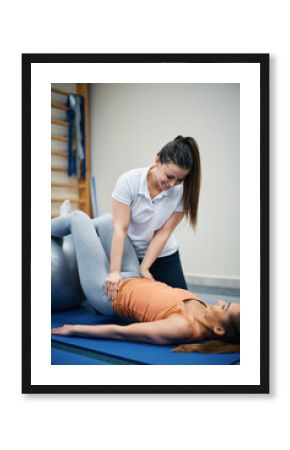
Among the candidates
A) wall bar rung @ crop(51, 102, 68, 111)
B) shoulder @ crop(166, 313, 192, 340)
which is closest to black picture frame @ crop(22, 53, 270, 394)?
wall bar rung @ crop(51, 102, 68, 111)

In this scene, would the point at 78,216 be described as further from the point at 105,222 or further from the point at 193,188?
the point at 193,188

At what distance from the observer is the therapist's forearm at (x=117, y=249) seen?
1705 mm

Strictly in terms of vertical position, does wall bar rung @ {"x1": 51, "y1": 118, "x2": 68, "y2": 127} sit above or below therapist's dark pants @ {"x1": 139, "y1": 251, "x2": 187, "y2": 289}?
above

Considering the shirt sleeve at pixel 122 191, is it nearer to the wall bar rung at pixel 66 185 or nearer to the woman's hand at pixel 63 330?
the wall bar rung at pixel 66 185

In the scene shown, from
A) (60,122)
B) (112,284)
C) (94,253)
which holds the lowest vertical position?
(112,284)

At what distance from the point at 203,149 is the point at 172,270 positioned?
429mm

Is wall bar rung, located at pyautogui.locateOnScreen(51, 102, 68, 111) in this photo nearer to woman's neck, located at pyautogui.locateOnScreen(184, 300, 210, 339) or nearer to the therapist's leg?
the therapist's leg

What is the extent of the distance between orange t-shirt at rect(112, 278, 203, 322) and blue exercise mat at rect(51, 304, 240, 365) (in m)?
0.05

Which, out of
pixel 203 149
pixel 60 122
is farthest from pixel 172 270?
pixel 60 122

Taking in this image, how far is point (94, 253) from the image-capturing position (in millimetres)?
1734

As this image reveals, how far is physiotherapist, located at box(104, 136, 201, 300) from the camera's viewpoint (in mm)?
1649
